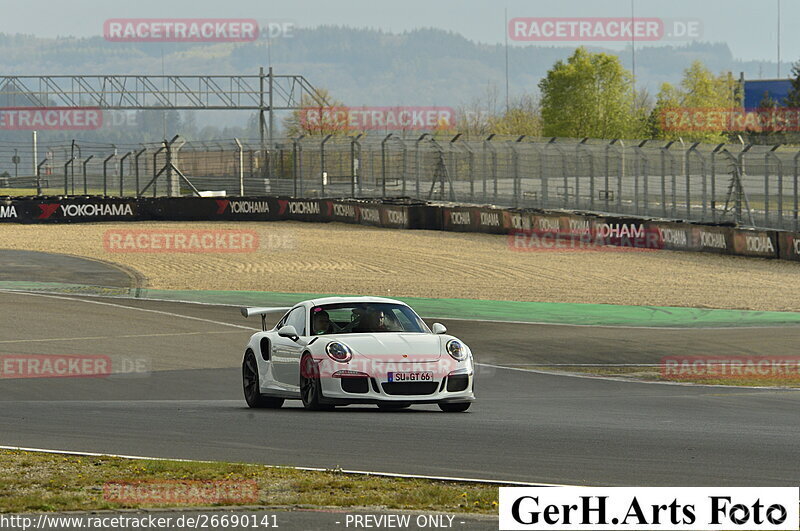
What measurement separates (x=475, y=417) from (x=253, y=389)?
9.46 ft

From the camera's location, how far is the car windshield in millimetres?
13555

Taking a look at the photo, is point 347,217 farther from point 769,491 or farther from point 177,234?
point 769,491

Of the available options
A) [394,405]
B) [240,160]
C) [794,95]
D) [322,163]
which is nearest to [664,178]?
[322,163]

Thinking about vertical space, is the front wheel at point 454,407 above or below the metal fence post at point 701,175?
below

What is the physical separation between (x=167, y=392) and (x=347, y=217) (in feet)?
101

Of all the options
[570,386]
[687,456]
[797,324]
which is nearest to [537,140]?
[797,324]

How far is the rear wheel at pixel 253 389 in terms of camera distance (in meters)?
14.4

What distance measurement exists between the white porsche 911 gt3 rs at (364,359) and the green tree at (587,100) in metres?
87.3

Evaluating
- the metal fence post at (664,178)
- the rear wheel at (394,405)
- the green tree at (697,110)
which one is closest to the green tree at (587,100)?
the green tree at (697,110)

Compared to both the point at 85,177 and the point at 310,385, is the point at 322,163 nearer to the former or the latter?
the point at 85,177

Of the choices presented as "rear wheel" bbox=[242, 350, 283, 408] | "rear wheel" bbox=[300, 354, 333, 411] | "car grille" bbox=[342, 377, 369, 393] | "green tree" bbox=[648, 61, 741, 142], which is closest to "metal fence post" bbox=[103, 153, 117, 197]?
"rear wheel" bbox=[242, 350, 283, 408]

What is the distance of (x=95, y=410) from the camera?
1413cm

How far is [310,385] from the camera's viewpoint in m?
13.3

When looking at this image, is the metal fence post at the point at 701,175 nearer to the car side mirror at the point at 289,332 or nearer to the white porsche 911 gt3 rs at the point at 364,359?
the white porsche 911 gt3 rs at the point at 364,359
